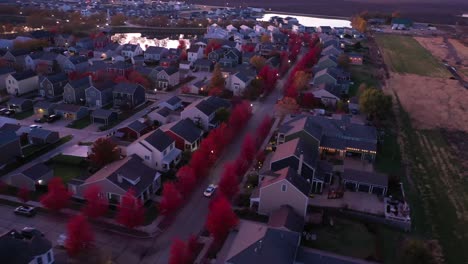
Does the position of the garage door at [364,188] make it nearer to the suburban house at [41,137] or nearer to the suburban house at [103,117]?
the suburban house at [103,117]

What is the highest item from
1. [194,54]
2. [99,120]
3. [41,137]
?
[194,54]

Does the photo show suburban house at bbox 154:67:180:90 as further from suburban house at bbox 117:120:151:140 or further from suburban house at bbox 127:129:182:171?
suburban house at bbox 127:129:182:171

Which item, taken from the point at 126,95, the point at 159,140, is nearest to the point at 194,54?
the point at 126,95

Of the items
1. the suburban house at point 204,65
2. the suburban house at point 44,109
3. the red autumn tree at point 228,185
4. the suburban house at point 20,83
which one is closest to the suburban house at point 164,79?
the suburban house at point 204,65

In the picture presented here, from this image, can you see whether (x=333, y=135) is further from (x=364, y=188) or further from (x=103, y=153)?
(x=103, y=153)

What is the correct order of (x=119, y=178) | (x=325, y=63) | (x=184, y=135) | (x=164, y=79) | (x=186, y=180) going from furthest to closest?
(x=325, y=63) < (x=164, y=79) < (x=184, y=135) < (x=186, y=180) < (x=119, y=178)

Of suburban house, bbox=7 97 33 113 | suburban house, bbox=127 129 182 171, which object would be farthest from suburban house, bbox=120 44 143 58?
suburban house, bbox=127 129 182 171
